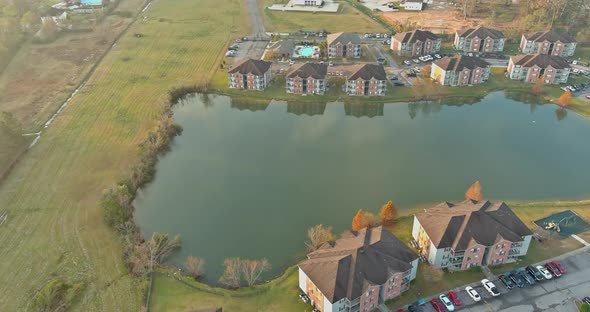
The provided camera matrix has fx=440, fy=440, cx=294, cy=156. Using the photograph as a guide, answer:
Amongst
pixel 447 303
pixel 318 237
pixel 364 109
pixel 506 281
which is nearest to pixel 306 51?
pixel 364 109

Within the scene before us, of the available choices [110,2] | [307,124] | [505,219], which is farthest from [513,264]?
[110,2]

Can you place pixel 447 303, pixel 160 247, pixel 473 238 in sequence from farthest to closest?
pixel 160 247 → pixel 473 238 → pixel 447 303

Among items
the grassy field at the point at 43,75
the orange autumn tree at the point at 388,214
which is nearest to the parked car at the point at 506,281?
the orange autumn tree at the point at 388,214

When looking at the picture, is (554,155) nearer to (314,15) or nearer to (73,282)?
(73,282)

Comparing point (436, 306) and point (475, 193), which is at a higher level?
point (475, 193)

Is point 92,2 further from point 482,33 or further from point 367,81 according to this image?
point 482,33

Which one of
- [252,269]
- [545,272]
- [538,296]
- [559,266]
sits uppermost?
[252,269]

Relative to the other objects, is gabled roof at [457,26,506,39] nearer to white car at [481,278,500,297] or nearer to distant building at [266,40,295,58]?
distant building at [266,40,295,58]

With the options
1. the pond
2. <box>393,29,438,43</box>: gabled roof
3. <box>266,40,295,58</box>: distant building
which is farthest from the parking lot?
<box>266,40,295,58</box>: distant building
